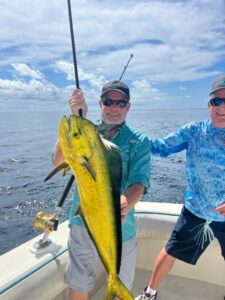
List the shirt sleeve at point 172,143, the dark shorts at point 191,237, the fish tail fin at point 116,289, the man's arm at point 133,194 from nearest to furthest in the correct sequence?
the fish tail fin at point 116,289, the man's arm at point 133,194, the dark shorts at point 191,237, the shirt sleeve at point 172,143

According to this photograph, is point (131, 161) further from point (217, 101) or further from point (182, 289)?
point (182, 289)

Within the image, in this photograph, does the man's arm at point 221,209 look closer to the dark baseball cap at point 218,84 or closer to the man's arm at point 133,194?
the man's arm at point 133,194

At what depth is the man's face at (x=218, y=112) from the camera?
2615mm

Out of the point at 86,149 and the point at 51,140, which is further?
the point at 51,140

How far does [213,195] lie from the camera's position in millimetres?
2678

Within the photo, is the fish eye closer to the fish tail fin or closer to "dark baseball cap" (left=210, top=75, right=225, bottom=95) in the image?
the fish tail fin

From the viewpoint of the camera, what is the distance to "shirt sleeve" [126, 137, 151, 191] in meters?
2.08

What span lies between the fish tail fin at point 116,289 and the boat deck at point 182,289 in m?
1.87

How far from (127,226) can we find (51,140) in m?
20.2

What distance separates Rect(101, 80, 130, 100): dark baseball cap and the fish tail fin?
3.75 ft

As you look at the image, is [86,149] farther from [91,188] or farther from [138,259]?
[138,259]

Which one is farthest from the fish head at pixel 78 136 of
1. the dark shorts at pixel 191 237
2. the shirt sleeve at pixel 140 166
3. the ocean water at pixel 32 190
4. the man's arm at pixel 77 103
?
the ocean water at pixel 32 190

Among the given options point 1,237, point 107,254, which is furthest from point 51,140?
point 107,254

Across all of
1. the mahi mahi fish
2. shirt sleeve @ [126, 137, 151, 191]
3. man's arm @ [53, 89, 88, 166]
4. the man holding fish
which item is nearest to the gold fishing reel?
the man holding fish
